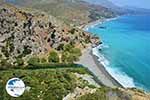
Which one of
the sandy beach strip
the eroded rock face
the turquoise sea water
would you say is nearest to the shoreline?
the sandy beach strip

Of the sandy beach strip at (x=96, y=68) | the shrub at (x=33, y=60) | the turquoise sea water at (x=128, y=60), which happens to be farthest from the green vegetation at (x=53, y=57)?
the turquoise sea water at (x=128, y=60)

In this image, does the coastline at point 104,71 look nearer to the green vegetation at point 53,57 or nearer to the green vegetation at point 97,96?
the green vegetation at point 53,57

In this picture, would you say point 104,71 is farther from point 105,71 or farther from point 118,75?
point 118,75

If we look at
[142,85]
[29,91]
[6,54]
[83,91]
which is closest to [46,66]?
[6,54]

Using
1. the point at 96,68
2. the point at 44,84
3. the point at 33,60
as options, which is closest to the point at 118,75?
the point at 96,68

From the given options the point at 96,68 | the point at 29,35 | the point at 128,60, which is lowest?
the point at 128,60
